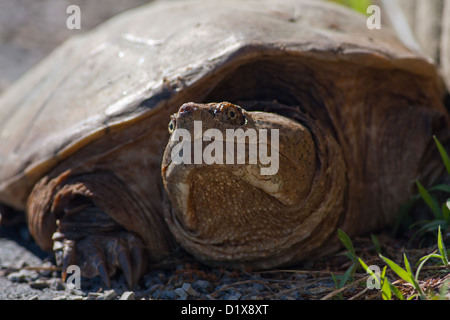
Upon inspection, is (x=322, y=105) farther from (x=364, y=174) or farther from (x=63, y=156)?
Answer: (x=63, y=156)

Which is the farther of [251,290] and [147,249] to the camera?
[147,249]

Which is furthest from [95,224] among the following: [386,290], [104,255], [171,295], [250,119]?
[386,290]

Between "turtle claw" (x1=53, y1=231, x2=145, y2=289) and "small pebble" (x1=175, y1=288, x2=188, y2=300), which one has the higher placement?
"turtle claw" (x1=53, y1=231, x2=145, y2=289)

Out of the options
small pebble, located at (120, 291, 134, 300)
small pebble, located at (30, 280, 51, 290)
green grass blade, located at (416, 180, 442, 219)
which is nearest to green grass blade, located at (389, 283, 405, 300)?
green grass blade, located at (416, 180, 442, 219)

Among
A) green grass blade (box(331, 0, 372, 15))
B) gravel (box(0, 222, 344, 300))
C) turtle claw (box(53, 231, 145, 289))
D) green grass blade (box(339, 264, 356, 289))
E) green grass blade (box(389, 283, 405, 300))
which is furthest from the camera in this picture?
green grass blade (box(331, 0, 372, 15))

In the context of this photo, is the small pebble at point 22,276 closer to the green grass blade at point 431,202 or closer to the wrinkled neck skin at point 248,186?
the wrinkled neck skin at point 248,186

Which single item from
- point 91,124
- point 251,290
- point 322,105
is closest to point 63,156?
point 91,124

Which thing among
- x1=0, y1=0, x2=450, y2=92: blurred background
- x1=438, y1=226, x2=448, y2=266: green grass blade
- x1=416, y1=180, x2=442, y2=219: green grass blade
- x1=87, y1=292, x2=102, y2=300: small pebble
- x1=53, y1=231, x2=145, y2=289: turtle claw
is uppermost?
x1=0, y1=0, x2=450, y2=92: blurred background

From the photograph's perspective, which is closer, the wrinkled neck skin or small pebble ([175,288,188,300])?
the wrinkled neck skin

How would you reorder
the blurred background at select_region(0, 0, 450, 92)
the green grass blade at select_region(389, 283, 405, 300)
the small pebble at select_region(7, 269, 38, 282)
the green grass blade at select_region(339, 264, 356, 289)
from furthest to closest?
the blurred background at select_region(0, 0, 450, 92)
the small pebble at select_region(7, 269, 38, 282)
the green grass blade at select_region(339, 264, 356, 289)
the green grass blade at select_region(389, 283, 405, 300)

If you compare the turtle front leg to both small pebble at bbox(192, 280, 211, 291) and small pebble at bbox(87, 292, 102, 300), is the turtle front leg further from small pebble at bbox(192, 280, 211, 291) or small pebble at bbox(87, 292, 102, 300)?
small pebble at bbox(192, 280, 211, 291)
